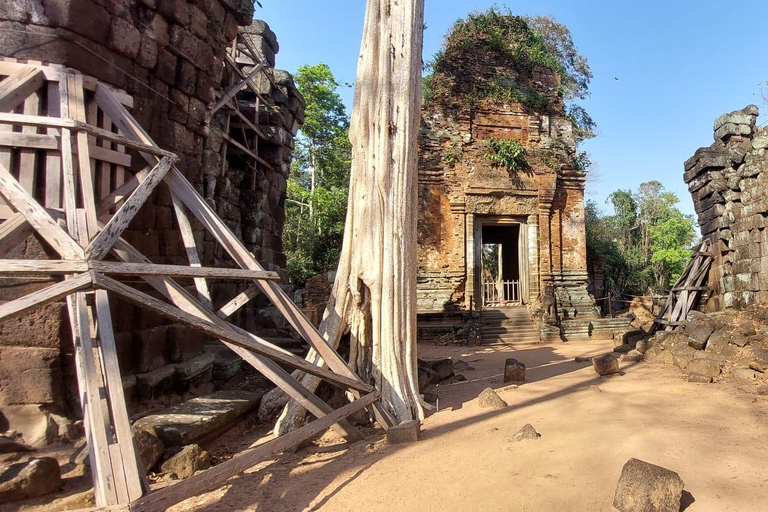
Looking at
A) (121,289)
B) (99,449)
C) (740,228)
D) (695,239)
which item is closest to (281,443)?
(99,449)

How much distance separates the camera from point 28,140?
3363 millimetres

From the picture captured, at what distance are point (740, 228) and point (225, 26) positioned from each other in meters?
8.65

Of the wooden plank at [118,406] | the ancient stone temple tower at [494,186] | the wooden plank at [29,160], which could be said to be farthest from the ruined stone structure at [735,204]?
the wooden plank at [29,160]

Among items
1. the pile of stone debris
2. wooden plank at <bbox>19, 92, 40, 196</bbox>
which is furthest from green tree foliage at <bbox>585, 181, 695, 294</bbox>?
wooden plank at <bbox>19, 92, 40, 196</bbox>

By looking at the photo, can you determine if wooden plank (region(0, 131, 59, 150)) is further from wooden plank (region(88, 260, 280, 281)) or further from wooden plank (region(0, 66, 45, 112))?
wooden plank (region(88, 260, 280, 281))

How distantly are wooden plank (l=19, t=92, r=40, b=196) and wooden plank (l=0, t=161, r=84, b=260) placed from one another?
0.61m

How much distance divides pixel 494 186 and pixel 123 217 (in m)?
12.0

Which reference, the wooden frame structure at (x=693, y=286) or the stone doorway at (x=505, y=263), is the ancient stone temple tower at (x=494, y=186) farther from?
the wooden frame structure at (x=693, y=286)

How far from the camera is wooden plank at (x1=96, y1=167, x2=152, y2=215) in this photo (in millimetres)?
3746

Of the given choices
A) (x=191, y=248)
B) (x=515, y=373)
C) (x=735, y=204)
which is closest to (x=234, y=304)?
(x=191, y=248)

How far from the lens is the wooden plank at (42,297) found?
2.19 meters

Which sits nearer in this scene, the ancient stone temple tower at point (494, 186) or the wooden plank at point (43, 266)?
the wooden plank at point (43, 266)

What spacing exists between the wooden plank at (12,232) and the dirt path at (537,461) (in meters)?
1.92

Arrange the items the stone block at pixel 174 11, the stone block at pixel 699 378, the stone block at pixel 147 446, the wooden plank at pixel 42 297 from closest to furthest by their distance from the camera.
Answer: the wooden plank at pixel 42 297
the stone block at pixel 147 446
the stone block at pixel 174 11
the stone block at pixel 699 378
